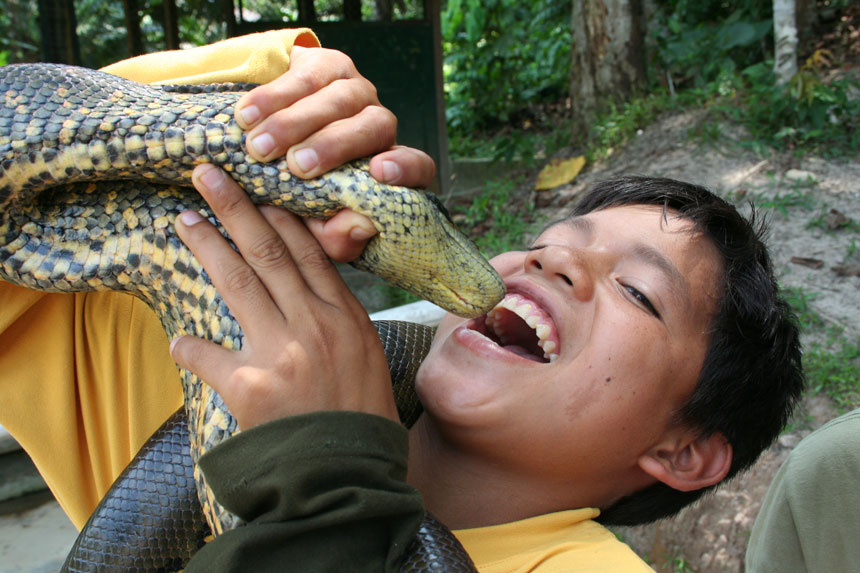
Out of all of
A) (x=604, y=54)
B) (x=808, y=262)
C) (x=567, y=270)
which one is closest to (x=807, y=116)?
(x=808, y=262)

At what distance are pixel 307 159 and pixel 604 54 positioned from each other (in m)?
5.84

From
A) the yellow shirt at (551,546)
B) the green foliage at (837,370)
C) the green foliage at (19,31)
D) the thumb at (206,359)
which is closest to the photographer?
the thumb at (206,359)

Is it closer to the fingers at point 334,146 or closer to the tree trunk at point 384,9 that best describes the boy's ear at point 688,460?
the fingers at point 334,146

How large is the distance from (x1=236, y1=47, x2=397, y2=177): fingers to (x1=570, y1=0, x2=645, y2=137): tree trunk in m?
5.58

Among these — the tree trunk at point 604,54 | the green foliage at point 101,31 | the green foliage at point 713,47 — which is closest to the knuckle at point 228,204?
the tree trunk at point 604,54

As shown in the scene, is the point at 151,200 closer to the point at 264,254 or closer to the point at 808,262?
the point at 264,254

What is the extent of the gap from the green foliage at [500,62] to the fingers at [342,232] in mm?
7470

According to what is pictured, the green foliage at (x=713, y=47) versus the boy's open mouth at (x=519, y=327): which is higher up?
the green foliage at (x=713, y=47)

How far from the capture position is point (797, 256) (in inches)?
175

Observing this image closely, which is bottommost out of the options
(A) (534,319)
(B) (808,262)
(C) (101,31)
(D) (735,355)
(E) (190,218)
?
(B) (808,262)

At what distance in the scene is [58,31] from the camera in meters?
5.96

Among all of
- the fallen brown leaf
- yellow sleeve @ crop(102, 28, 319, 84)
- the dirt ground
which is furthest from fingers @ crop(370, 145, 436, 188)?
the fallen brown leaf

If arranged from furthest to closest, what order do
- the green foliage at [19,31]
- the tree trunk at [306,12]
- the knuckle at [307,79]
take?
1. the green foliage at [19,31]
2. the tree trunk at [306,12]
3. the knuckle at [307,79]

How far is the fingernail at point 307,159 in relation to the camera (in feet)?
4.42
